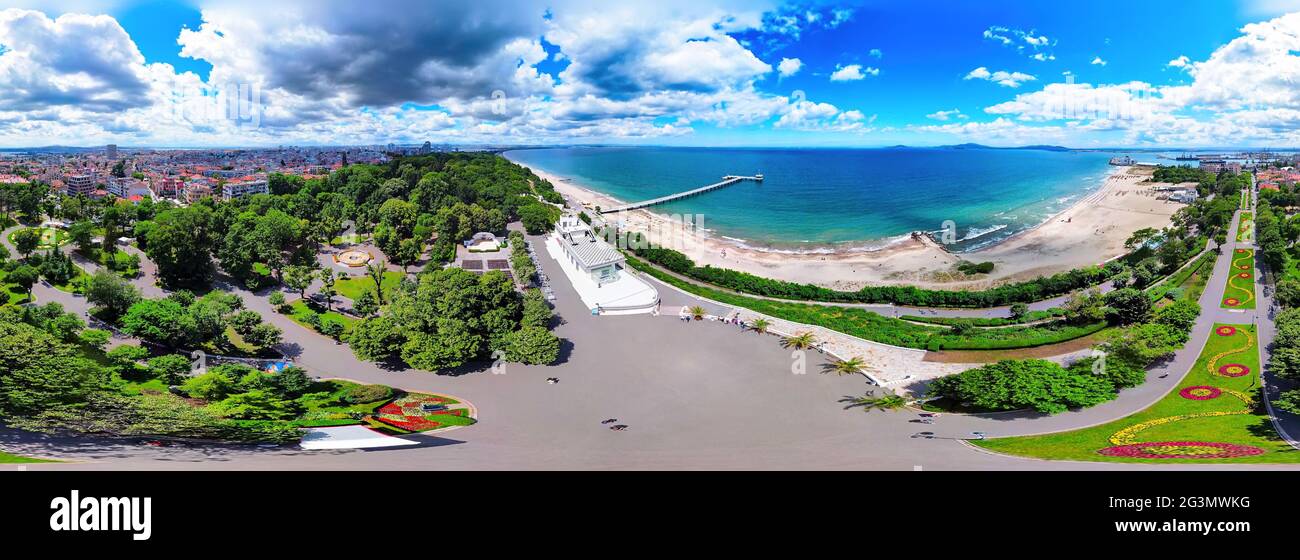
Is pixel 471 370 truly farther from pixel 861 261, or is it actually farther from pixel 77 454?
pixel 861 261

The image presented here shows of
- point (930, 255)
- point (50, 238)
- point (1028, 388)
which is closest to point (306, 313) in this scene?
point (50, 238)

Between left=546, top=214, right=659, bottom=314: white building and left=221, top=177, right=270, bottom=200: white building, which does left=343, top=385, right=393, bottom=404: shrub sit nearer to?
left=546, top=214, right=659, bottom=314: white building

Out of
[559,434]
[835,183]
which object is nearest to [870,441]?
[559,434]

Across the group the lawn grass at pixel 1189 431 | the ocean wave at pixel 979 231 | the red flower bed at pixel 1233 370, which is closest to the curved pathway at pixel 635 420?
the lawn grass at pixel 1189 431

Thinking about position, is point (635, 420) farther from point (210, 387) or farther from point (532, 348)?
point (210, 387)

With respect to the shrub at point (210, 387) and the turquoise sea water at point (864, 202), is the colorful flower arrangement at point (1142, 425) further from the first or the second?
the turquoise sea water at point (864, 202)
